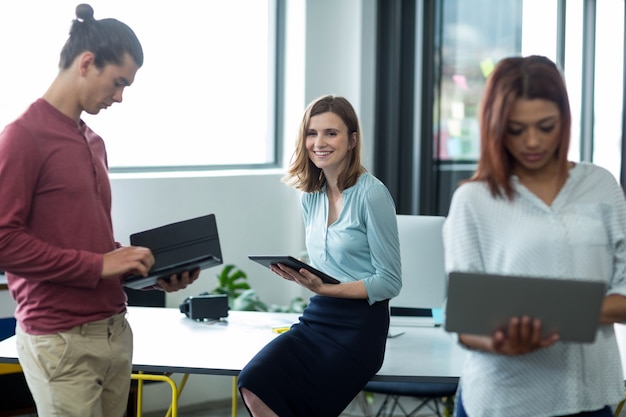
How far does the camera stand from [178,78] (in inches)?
202

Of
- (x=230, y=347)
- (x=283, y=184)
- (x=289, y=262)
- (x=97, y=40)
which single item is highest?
(x=97, y=40)

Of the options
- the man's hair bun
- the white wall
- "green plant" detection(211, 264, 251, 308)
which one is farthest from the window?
the man's hair bun

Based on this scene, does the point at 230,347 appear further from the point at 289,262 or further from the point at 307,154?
the point at 307,154

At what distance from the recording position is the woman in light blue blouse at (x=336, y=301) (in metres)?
2.96

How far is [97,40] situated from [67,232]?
451mm

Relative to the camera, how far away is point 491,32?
5168 millimetres

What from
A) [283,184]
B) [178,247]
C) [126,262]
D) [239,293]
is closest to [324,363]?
[178,247]

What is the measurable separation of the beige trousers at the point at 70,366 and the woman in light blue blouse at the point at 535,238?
0.88 metres

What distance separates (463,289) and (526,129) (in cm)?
34

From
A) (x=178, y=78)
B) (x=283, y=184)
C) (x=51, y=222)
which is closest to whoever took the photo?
(x=51, y=222)

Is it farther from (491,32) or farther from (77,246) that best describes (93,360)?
(491,32)

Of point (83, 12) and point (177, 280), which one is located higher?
point (83, 12)

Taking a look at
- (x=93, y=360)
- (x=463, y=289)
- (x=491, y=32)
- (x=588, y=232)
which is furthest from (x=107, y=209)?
(x=491, y=32)

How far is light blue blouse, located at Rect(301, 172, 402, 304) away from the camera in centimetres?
302
